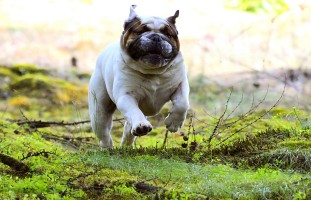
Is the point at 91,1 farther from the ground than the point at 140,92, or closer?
closer

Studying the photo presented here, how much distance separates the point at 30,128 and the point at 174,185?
5.22m

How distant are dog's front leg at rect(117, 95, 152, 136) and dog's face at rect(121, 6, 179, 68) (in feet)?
1.55

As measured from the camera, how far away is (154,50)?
7.18 metres

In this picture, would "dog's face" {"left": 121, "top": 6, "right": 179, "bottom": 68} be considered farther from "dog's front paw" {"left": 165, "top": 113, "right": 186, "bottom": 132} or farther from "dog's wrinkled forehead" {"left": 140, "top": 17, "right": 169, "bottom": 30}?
"dog's front paw" {"left": 165, "top": 113, "right": 186, "bottom": 132}

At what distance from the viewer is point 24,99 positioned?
15.1 meters

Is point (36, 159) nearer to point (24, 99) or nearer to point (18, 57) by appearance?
point (24, 99)

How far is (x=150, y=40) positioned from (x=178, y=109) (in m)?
0.86

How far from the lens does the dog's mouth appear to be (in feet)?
23.5

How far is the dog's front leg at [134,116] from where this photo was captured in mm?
6836

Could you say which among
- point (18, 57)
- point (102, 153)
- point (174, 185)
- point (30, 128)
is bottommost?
point (18, 57)

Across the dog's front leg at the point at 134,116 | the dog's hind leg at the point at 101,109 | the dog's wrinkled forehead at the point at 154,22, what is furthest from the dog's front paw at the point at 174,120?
the dog's hind leg at the point at 101,109

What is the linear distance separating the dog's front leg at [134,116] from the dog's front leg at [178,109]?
0.43 meters

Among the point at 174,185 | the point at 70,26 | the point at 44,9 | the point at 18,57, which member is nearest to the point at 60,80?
the point at 18,57

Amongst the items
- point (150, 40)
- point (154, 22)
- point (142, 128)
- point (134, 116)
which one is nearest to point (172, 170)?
point (142, 128)
